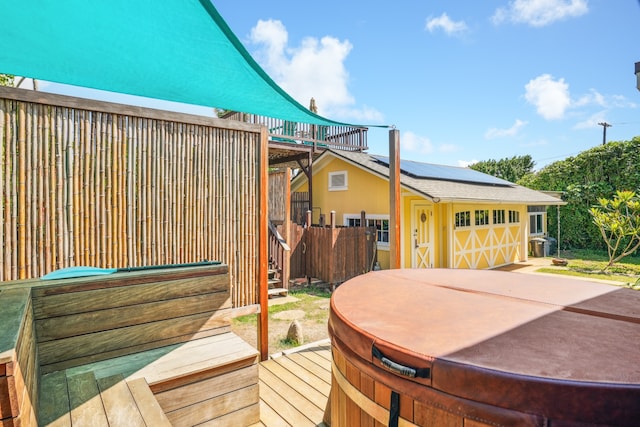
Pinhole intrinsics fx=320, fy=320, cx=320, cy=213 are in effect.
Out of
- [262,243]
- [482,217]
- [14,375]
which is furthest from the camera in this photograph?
[482,217]

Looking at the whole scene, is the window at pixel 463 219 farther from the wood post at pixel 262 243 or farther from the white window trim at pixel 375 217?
the wood post at pixel 262 243

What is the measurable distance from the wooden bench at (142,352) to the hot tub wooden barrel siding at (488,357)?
1.09m

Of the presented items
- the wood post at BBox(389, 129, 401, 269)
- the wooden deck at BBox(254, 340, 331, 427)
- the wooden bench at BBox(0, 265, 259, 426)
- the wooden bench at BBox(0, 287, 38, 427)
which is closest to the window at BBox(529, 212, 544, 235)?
the wood post at BBox(389, 129, 401, 269)

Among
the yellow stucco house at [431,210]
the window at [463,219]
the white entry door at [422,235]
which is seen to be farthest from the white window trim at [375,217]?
the window at [463,219]

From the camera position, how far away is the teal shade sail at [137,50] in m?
1.87

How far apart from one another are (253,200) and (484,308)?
8.26ft

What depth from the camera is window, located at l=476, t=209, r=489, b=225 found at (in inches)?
411

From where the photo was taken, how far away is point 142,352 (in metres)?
2.35

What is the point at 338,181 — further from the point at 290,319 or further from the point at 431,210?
the point at 290,319

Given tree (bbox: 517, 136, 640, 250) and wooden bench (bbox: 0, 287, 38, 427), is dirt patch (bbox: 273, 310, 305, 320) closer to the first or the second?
wooden bench (bbox: 0, 287, 38, 427)

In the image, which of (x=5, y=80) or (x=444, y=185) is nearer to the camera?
(x=5, y=80)

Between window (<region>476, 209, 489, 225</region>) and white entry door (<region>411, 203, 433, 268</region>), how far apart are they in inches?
83.2

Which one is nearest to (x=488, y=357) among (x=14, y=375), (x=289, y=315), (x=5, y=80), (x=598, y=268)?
(x=14, y=375)

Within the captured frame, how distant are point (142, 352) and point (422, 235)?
805cm
